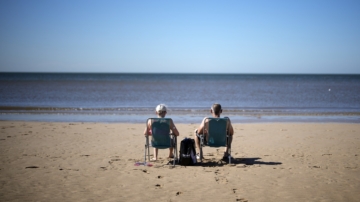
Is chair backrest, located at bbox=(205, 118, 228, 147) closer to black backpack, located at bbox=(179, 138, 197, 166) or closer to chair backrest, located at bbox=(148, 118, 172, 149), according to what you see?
black backpack, located at bbox=(179, 138, 197, 166)

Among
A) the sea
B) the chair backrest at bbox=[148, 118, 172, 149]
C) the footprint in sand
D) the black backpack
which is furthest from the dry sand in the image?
the sea

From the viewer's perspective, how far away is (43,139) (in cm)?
946

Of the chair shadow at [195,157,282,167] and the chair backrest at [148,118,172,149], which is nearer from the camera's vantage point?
the chair backrest at [148,118,172,149]

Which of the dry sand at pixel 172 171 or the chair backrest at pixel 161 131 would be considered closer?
the dry sand at pixel 172 171

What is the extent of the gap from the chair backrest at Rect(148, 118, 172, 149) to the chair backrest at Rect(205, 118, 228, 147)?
824 mm

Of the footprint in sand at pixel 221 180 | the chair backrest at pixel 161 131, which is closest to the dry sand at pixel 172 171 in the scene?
the footprint in sand at pixel 221 180

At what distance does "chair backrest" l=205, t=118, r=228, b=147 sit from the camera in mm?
6750

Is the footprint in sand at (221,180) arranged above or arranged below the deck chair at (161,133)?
below

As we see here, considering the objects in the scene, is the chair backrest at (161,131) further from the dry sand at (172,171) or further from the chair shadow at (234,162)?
the chair shadow at (234,162)

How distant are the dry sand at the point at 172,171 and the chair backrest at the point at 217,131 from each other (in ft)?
1.44

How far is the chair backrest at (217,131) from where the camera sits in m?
6.75

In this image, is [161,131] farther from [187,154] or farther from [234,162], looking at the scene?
[234,162]

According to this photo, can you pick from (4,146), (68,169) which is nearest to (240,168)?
(68,169)

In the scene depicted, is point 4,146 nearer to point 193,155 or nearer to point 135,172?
point 135,172
